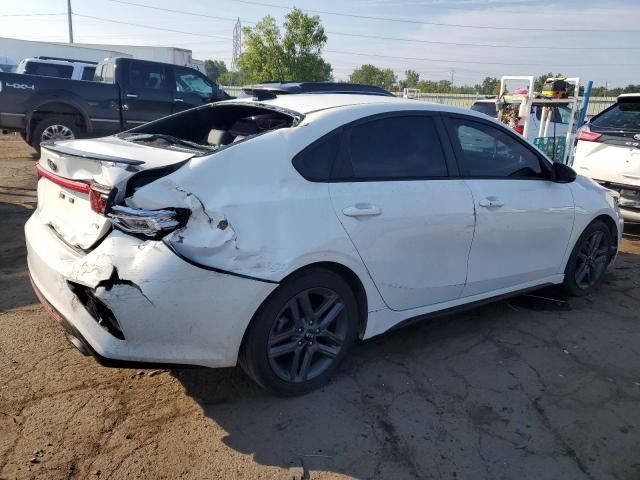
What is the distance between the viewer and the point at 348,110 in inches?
125

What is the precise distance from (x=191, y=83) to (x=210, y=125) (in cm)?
838

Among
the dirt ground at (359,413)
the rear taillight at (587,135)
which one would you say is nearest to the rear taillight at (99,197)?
the dirt ground at (359,413)

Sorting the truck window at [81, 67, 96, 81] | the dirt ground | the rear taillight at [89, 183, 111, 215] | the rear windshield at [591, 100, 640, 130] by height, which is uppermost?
the truck window at [81, 67, 96, 81]

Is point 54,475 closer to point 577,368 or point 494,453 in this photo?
point 494,453

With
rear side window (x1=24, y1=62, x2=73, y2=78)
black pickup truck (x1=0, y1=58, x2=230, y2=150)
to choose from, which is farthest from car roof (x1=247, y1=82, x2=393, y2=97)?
rear side window (x1=24, y1=62, x2=73, y2=78)

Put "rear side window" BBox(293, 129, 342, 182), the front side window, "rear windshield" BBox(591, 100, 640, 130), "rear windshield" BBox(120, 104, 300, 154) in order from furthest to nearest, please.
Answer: "rear windshield" BBox(591, 100, 640, 130) → the front side window → "rear windshield" BBox(120, 104, 300, 154) → "rear side window" BBox(293, 129, 342, 182)

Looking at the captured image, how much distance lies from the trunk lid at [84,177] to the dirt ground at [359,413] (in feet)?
2.98

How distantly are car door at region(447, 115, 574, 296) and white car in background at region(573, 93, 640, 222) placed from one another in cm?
299

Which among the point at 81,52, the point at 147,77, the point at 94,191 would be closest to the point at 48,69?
the point at 147,77

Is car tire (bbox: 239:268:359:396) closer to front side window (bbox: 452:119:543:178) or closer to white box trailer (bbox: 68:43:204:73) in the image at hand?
front side window (bbox: 452:119:543:178)

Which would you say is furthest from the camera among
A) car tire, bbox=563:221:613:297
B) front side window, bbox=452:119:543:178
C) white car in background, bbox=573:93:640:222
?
white car in background, bbox=573:93:640:222

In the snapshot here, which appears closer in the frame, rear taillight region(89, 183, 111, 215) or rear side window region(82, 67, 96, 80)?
rear taillight region(89, 183, 111, 215)

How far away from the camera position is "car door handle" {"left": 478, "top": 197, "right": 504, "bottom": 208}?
11.8 feet

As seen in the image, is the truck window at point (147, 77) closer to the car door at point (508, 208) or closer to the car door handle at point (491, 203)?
the car door at point (508, 208)
